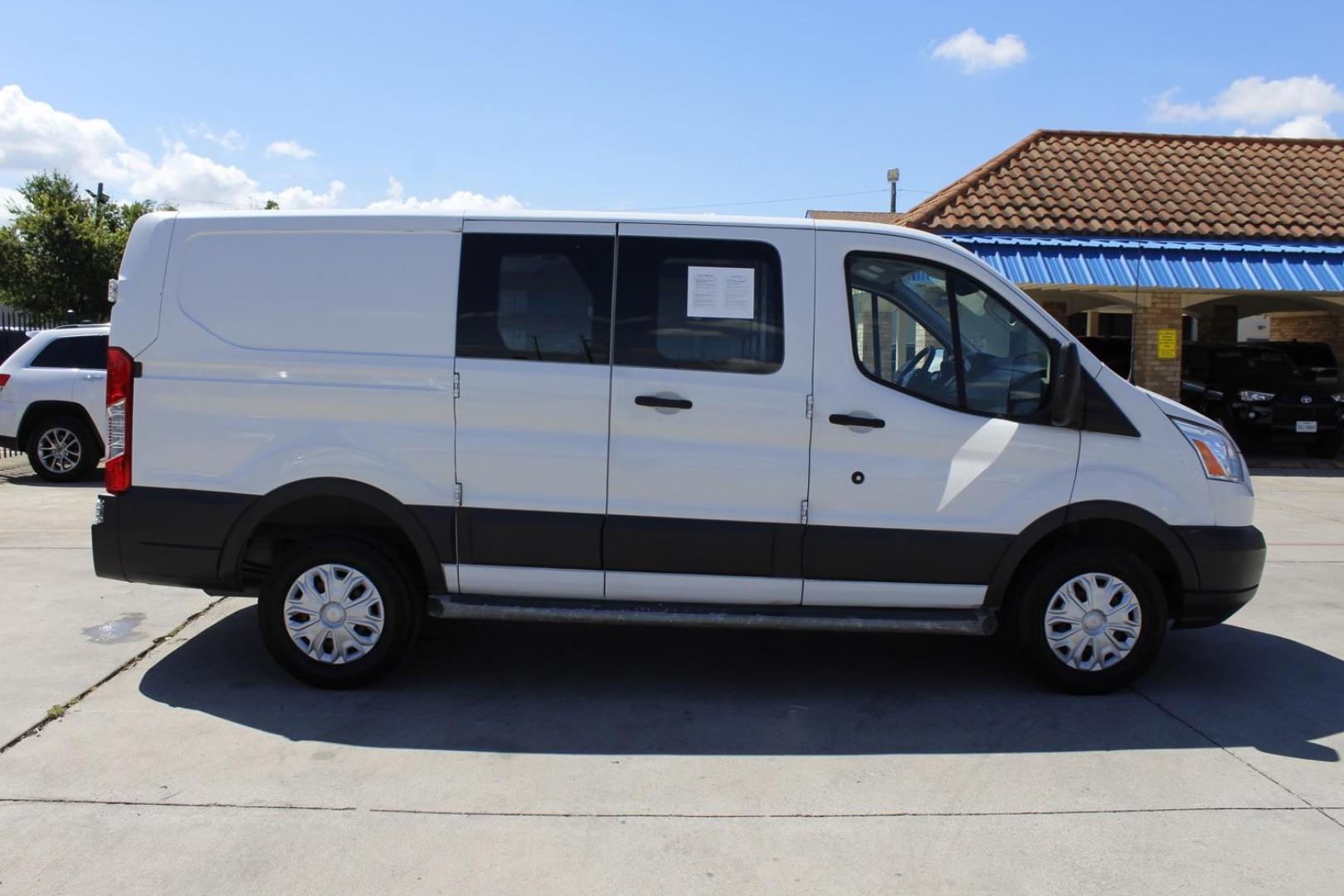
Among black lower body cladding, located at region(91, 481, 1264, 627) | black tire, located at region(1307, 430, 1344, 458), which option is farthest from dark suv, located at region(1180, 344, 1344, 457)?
black lower body cladding, located at region(91, 481, 1264, 627)

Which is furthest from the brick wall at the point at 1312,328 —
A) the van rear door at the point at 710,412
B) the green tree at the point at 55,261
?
the green tree at the point at 55,261

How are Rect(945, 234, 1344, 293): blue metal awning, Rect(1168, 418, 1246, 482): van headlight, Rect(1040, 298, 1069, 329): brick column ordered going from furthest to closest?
Rect(1040, 298, 1069, 329): brick column
Rect(945, 234, 1344, 293): blue metal awning
Rect(1168, 418, 1246, 482): van headlight

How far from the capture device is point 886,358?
5.20 m

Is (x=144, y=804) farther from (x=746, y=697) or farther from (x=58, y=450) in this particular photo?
(x=58, y=450)

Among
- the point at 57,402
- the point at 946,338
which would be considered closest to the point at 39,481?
the point at 57,402

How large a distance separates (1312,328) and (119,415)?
22210 mm

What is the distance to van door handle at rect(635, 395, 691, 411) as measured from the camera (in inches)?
200

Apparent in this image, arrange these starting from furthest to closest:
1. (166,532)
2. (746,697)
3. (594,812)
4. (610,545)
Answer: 1. (746,697)
2. (166,532)
3. (610,545)
4. (594,812)

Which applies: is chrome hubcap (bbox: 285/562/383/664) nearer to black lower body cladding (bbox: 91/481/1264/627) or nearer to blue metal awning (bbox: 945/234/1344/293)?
black lower body cladding (bbox: 91/481/1264/627)

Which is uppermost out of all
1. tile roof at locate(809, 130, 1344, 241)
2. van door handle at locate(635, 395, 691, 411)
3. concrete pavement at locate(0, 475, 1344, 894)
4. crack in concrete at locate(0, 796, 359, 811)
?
tile roof at locate(809, 130, 1344, 241)

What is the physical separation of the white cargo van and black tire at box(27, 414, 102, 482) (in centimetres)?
833

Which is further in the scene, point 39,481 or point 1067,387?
→ point 39,481

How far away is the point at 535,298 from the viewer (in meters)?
5.19

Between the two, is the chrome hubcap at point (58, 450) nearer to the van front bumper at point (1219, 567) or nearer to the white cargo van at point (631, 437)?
the white cargo van at point (631, 437)
